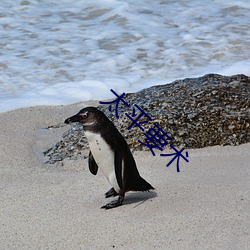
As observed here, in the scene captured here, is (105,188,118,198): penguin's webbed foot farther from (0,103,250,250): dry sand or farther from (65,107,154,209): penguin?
(65,107,154,209): penguin

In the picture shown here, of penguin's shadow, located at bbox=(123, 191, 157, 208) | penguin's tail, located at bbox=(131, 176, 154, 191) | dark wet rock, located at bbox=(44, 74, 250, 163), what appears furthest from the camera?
dark wet rock, located at bbox=(44, 74, 250, 163)

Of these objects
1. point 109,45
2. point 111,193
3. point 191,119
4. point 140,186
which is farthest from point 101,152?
point 109,45

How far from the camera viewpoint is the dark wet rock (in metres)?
4.58

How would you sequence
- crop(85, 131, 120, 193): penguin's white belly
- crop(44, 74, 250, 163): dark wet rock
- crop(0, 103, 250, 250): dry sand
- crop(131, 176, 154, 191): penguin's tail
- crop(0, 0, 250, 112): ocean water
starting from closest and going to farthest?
1. crop(0, 103, 250, 250): dry sand
2. crop(85, 131, 120, 193): penguin's white belly
3. crop(131, 176, 154, 191): penguin's tail
4. crop(44, 74, 250, 163): dark wet rock
5. crop(0, 0, 250, 112): ocean water

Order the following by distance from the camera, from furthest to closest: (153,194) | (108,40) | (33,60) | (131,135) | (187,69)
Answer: (108,40), (33,60), (187,69), (131,135), (153,194)

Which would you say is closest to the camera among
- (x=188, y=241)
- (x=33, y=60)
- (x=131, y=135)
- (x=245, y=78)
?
(x=188, y=241)

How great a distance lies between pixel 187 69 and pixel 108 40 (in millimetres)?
1586

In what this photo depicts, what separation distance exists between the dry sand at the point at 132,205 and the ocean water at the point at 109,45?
1.86 meters

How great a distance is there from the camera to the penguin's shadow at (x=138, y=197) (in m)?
3.55

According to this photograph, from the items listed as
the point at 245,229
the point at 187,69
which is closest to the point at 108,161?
the point at 245,229

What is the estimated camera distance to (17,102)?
20.1ft

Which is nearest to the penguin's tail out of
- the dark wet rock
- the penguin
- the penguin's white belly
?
the penguin

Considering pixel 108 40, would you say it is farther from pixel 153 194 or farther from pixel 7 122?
pixel 153 194

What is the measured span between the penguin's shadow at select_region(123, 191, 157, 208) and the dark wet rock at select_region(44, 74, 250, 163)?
2.75 feet
